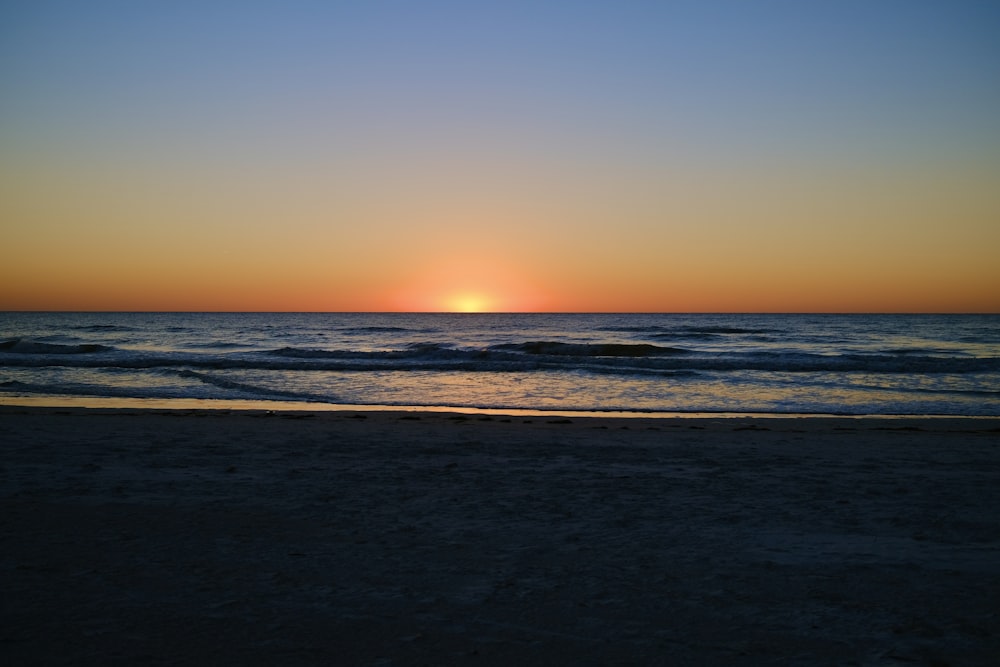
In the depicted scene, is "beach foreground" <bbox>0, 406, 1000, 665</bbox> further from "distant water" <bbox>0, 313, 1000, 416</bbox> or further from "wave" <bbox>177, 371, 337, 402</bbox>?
"wave" <bbox>177, 371, 337, 402</bbox>

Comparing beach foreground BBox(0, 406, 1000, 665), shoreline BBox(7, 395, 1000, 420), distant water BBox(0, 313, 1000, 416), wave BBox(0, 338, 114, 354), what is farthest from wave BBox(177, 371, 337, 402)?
wave BBox(0, 338, 114, 354)

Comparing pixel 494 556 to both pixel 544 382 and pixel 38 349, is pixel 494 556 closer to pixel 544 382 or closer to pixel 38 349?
pixel 544 382

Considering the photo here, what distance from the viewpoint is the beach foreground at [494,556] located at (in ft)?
11.3

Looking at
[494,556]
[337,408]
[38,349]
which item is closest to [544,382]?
[337,408]

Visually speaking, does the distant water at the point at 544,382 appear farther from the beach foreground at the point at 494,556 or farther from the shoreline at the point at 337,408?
the beach foreground at the point at 494,556

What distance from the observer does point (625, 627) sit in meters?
3.62

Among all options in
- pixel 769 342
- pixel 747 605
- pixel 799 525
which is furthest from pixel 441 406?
pixel 769 342

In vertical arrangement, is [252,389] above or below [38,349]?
below

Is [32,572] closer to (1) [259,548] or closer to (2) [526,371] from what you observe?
(1) [259,548]

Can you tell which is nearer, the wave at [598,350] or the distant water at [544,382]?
the distant water at [544,382]

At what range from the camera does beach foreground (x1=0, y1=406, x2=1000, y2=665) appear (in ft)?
11.3

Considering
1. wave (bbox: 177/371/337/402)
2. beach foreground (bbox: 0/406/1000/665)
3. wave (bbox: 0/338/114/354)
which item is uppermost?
beach foreground (bbox: 0/406/1000/665)

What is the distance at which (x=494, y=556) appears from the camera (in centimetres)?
476

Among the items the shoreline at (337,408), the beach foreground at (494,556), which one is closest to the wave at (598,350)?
the shoreline at (337,408)
